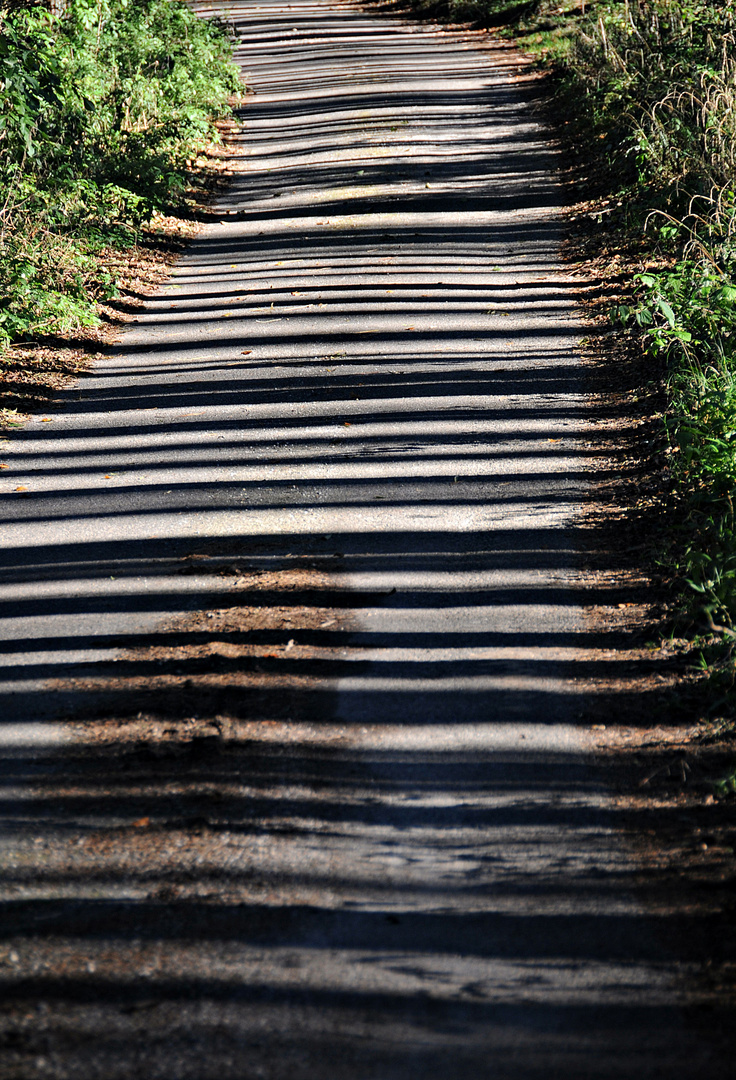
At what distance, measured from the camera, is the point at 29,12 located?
924 centimetres

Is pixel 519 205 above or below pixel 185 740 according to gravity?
above

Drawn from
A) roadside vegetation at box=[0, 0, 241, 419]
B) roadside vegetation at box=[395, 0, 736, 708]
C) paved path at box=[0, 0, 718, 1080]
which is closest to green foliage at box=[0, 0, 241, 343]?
roadside vegetation at box=[0, 0, 241, 419]

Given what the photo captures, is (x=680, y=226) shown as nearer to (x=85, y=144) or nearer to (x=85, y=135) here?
(x=85, y=144)

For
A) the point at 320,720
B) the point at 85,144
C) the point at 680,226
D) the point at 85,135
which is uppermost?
the point at 85,135

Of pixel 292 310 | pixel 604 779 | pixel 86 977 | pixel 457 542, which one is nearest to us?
pixel 86 977

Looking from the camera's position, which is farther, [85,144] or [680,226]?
[85,144]

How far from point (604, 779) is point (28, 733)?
2.36 metres

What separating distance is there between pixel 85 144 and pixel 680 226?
688 centimetres

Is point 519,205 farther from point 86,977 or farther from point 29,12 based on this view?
point 86,977

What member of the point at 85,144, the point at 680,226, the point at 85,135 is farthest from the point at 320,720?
the point at 85,135

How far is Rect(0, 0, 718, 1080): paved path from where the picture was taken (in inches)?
105

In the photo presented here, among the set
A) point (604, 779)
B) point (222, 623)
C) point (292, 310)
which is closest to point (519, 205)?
point (292, 310)

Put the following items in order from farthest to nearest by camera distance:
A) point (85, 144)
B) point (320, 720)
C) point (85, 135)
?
1. point (85, 135)
2. point (85, 144)
3. point (320, 720)

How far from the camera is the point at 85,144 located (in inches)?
428
